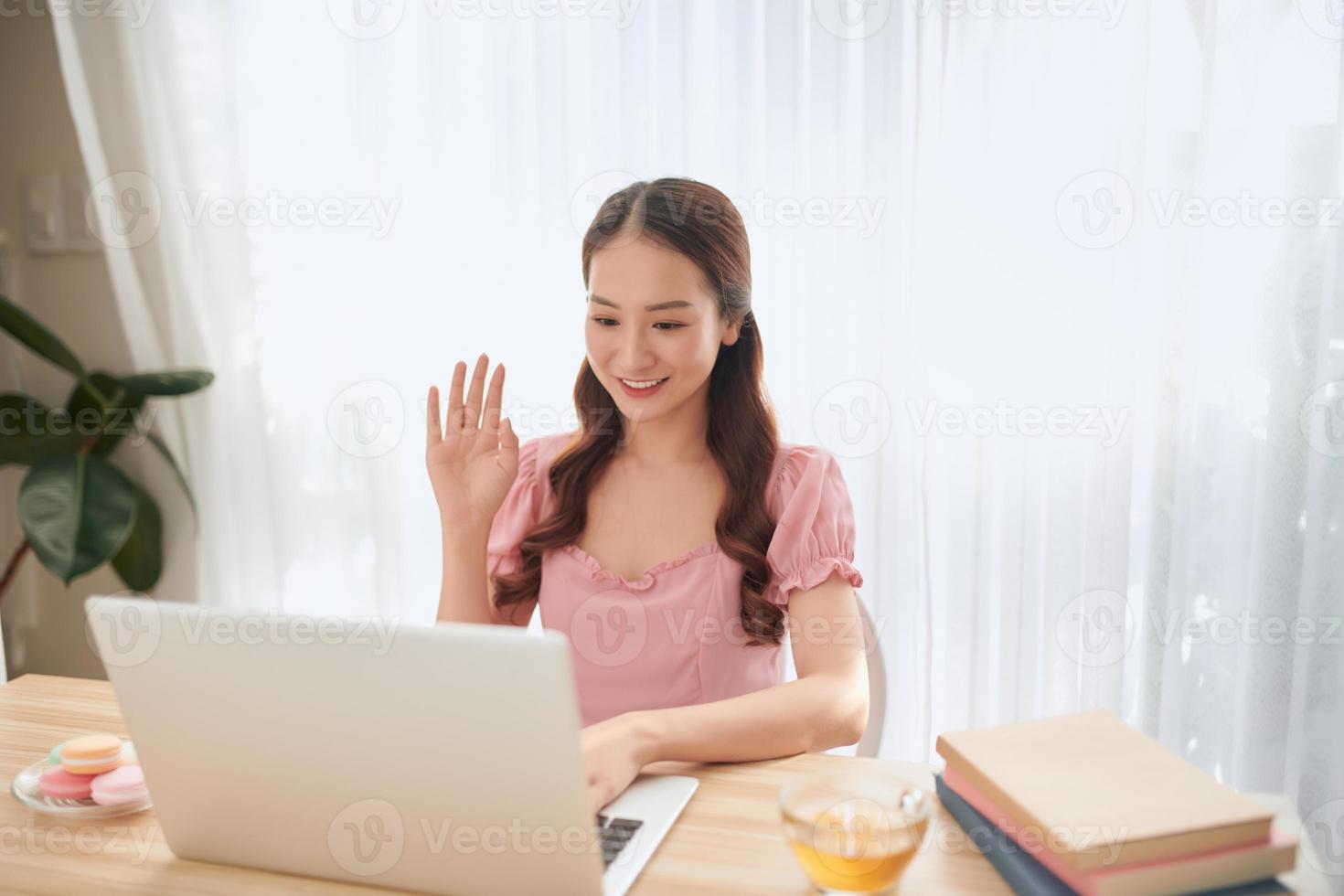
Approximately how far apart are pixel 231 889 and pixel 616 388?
829mm

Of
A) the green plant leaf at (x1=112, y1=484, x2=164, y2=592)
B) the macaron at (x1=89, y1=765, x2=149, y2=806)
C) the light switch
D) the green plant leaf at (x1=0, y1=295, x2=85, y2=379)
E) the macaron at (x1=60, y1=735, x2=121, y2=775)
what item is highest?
the light switch

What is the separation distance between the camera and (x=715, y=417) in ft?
5.39

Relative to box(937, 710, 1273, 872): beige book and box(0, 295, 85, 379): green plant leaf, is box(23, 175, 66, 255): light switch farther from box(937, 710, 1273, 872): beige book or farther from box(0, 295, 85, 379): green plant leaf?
box(937, 710, 1273, 872): beige book

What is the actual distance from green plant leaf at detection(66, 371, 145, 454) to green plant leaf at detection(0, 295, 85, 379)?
10 centimetres

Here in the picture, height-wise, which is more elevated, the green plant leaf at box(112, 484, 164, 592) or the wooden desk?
the wooden desk

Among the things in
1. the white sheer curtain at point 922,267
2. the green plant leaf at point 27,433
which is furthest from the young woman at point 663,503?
the green plant leaf at point 27,433

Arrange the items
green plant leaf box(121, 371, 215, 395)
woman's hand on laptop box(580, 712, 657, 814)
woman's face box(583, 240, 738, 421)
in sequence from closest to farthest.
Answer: woman's hand on laptop box(580, 712, 657, 814) < woman's face box(583, 240, 738, 421) < green plant leaf box(121, 371, 215, 395)

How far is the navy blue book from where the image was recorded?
2.68 feet

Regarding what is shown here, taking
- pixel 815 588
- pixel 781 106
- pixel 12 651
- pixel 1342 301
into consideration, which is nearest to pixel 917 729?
pixel 815 588

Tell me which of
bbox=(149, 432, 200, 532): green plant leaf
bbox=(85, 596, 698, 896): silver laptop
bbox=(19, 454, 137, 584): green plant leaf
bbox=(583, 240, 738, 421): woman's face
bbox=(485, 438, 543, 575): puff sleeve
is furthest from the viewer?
bbox=(149, 432, 200, 532): green plant leaf

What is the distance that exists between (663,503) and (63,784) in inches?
33.0

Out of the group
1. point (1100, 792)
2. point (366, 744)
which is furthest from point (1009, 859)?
point (366, 744)

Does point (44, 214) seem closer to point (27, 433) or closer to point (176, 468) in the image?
point (27, 433)

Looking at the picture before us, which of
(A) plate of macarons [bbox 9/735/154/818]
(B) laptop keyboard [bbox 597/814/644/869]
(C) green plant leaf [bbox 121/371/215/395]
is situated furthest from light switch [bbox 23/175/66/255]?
(B) laptop keyboard [bbox 597/814/644/869]
